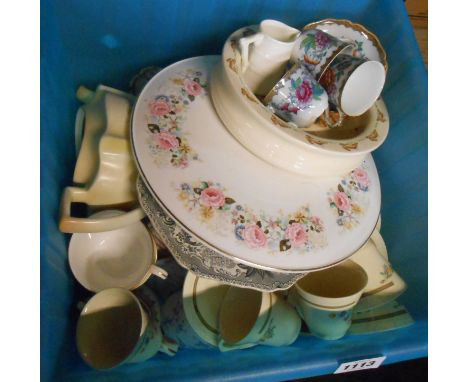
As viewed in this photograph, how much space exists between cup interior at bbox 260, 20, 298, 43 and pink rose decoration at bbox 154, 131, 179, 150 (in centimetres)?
23

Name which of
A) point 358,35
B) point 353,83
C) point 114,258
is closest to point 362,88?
point 353,83

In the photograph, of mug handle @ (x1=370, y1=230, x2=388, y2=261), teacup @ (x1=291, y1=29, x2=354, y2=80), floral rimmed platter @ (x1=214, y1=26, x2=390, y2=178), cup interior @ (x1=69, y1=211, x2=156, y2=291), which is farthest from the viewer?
mug handle @ (x1=370, y1=230, x2=388, y2=261)

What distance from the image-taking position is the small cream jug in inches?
27.1

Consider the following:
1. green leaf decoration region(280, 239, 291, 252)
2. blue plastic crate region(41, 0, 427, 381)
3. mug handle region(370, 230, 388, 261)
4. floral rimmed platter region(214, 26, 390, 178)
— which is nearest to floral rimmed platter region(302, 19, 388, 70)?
blue plastic crate region(41, 0, 427, 381)

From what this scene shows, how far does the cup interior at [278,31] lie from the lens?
0.70m

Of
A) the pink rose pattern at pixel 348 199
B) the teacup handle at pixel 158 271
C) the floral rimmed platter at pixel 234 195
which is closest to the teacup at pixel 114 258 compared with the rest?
the teacup handle at pixel 158 271

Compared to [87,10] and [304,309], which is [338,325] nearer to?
[304,309]

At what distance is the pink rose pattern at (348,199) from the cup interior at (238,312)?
25 cm

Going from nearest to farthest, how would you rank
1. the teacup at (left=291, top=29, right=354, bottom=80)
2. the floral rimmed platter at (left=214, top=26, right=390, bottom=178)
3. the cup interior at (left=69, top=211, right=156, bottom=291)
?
the floral rimmed platter at (left=214, top=26, right=390, bottom=178), the teacup at (left=291, top=29, right=354, bottom=80), the cup interior at (left=69, top=211, right=156, bottom=291)

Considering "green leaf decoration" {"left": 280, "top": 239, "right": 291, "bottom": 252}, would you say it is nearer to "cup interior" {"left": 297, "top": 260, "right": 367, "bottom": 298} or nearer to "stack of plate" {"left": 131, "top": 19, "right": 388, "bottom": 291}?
"stack of plate" {"left": 131, "top": 19, "right": 388, "bottom": 291}

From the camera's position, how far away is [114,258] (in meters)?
0.85

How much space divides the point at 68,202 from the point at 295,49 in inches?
18.0

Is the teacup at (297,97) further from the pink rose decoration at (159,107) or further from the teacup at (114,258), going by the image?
the teacup at (114,258)

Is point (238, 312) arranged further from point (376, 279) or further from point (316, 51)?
point (316, 51)
